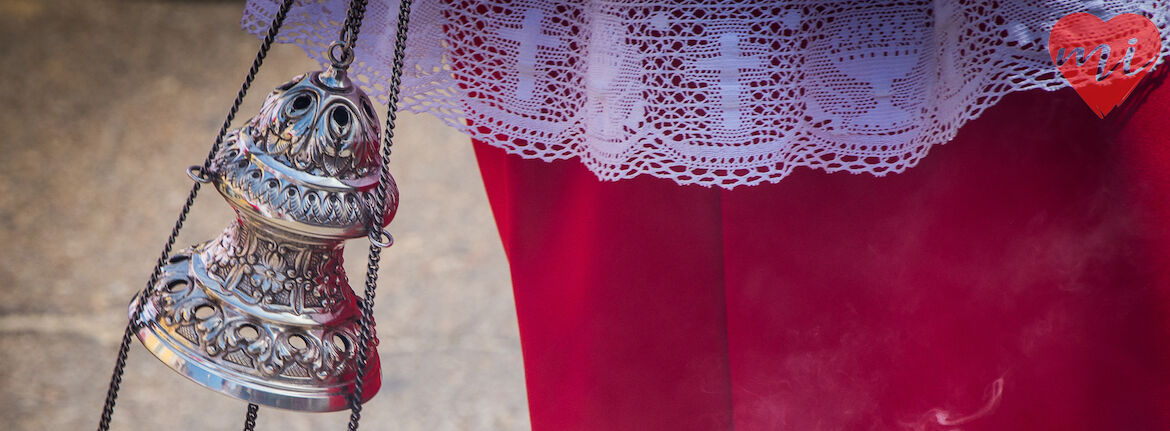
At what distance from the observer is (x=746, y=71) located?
62cm

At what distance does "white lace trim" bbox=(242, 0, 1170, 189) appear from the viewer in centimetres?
61

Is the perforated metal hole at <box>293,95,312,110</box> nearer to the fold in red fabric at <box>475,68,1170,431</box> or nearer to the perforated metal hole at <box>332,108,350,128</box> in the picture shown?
the perforated metal hole at <box>332,108,350,128</box>

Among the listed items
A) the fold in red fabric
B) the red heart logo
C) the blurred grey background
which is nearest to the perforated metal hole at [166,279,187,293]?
the fold in red fabric

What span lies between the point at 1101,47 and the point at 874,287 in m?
0.26

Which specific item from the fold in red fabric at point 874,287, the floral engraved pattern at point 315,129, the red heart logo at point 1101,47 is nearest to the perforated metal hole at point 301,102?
the floral engraved pattern at point 315,129

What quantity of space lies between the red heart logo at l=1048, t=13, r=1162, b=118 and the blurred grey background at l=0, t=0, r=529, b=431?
4.60 feet

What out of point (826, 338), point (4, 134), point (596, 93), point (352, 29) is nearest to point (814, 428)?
point (826, 338)

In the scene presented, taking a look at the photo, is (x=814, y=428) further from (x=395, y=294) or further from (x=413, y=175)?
(x=413, y=175)

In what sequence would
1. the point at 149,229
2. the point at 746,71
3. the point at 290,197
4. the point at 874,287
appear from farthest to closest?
the point at 149,229 → the point at 874,287 → the point at 746,71 → the point at 290,197

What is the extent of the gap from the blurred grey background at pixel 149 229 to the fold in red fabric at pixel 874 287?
1.04 m

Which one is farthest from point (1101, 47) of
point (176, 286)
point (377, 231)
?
point (176, 286)

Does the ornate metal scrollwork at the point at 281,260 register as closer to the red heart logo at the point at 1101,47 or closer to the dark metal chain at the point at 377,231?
the dark metal chain at the point at 377,231

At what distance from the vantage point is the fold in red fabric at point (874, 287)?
2.29 feet

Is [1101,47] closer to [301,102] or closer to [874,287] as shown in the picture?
[874,287]
